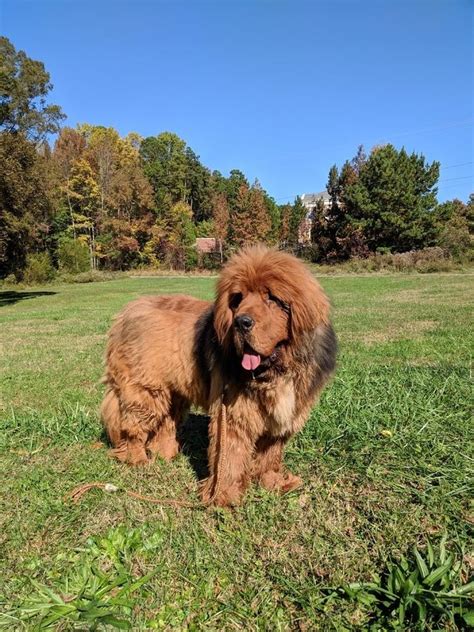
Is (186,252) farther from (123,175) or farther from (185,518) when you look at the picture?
(185,518)

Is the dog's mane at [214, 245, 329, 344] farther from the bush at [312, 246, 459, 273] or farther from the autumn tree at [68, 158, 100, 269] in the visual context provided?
the autumn tree at [68, 158, 100, 269]

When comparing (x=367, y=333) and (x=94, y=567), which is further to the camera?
(x=367, y=333)

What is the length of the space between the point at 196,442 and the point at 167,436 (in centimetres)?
53

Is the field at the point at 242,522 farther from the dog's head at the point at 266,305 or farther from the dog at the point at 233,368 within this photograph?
the dog's head at the point at 266,305

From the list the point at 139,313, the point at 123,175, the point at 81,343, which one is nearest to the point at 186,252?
the point at 123,175

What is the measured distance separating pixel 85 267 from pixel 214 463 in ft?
160

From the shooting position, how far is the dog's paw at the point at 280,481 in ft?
12.8

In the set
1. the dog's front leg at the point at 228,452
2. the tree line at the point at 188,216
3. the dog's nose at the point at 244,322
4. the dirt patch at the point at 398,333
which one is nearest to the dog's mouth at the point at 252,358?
the dog's nose at the point at 244,322

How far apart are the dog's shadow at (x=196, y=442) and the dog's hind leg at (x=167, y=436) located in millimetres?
195

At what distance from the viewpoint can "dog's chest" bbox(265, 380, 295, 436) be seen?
352 centimetres

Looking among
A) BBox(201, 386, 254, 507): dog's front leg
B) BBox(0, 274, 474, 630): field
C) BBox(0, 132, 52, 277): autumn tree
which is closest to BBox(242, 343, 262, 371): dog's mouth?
BBox(201, 386, 254, 507): dog's front leg

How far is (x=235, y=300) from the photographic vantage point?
11.3 ft

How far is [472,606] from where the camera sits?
2455 mm

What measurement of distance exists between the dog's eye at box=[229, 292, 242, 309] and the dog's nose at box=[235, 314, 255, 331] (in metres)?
0.34
